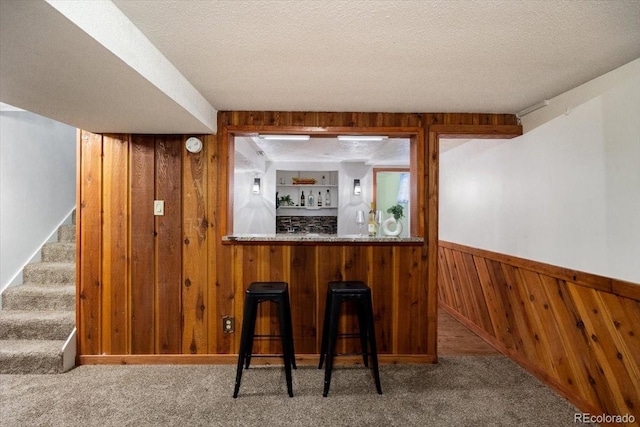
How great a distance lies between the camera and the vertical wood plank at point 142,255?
2.66 m

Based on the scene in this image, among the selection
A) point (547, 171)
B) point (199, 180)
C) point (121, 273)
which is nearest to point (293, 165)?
point (199, 180)

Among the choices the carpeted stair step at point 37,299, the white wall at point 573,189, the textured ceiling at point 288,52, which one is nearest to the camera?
the textured ceiling at point 288,52

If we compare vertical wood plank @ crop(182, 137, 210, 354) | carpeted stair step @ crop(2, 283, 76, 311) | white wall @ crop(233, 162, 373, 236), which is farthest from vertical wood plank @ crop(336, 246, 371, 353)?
white wall @ crop(233, 162, 373, 236)

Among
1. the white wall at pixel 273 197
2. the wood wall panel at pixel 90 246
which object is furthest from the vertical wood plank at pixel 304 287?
the white wall at pixel 273 197

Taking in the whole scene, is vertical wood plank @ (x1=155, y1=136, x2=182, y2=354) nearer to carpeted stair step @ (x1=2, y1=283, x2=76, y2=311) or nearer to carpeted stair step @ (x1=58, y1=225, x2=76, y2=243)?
carpeted stair step @ (x1=2, y1=283, x2=76, y2=311)

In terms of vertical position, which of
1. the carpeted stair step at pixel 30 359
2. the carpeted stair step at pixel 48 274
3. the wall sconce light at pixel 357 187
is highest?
the wall sconce light at pixel 357 187

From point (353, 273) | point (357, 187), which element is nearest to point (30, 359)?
point (353, 273)

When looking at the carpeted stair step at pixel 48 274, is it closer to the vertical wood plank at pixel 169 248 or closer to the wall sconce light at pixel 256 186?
the vertical wood plank at pixel 169 248

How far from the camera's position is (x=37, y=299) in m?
2.85

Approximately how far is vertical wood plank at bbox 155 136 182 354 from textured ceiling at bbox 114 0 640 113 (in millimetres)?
678

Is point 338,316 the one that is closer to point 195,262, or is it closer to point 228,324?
point 228,324

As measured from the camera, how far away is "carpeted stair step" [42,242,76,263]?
3232 millimetres

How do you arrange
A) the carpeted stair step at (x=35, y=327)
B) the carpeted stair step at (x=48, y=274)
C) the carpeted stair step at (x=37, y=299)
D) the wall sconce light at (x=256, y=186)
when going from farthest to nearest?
the wall sconce light at (x=256, y=186) → the carpeted stair step at (x=48, y=274) → the carpeted stair step at (x=37, y=299) → the carpeted stair step at (x=35, y=327)

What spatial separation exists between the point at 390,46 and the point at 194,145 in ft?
5.78
